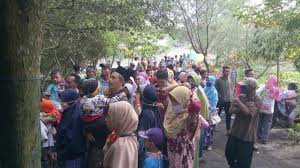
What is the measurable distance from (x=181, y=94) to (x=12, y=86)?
2755mm

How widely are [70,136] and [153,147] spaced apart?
0.99 m

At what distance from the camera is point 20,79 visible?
253 cm

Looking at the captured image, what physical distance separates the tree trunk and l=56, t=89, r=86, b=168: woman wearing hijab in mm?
1923

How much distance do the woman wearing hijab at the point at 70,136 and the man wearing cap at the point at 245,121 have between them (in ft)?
8.26

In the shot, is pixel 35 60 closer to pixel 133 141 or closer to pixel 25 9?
pixel 25 9

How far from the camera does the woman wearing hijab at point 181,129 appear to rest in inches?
189

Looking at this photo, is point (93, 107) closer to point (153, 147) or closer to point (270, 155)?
point (153, 147)

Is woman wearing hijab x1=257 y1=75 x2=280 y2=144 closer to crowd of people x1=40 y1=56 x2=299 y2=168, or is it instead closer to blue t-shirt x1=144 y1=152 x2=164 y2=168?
crowd of people x1=40 y1=56 x2=299 y2=168

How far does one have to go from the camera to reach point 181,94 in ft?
16.2

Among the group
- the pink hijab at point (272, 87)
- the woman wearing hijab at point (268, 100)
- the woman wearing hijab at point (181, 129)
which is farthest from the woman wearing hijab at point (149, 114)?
the pink hijab at point (272, 87)

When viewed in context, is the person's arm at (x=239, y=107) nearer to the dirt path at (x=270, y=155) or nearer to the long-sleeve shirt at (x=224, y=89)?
the dirt path at (x=270, y=155)

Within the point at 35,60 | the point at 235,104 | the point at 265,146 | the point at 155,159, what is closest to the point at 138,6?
the point at 235,104

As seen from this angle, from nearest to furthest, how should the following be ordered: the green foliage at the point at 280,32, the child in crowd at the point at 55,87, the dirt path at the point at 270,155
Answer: the child in crowd at the point at 55,87 → the dirt path at the point at 270,155 → the green foliage at the point at 280,32

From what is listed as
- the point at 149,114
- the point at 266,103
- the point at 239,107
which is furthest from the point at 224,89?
the point at 149,114
